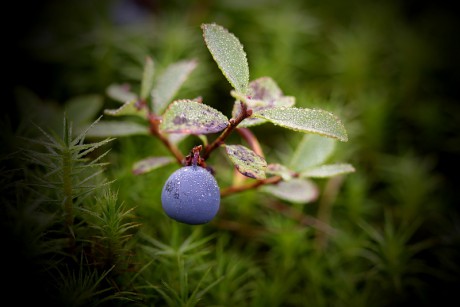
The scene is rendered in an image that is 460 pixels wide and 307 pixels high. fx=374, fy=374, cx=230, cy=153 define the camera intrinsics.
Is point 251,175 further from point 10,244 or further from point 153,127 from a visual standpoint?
point 10,244

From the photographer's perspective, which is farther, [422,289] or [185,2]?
[185,2]

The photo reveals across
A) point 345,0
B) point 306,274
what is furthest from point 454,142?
point 345,0

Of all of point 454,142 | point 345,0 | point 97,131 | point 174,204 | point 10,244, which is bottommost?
point 10,244

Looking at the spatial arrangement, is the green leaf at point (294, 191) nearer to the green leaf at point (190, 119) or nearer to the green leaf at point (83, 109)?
the green leaf at point (190, 119)

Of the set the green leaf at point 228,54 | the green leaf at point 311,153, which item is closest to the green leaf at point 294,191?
the green leaf at point 311,153

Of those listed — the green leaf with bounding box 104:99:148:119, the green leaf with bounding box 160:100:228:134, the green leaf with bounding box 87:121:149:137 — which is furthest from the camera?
the green leaf with bounding box 87:121:149:137

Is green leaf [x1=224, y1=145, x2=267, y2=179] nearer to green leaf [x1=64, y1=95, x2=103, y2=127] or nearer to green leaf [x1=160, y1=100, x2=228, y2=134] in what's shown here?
green leaf [x1=160, y1=100, x2=228, y2=134]

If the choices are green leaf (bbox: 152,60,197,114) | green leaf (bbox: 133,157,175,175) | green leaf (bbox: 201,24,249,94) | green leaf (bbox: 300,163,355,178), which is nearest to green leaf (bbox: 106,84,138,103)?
green leaf (bbox: 152,60,197,114)
